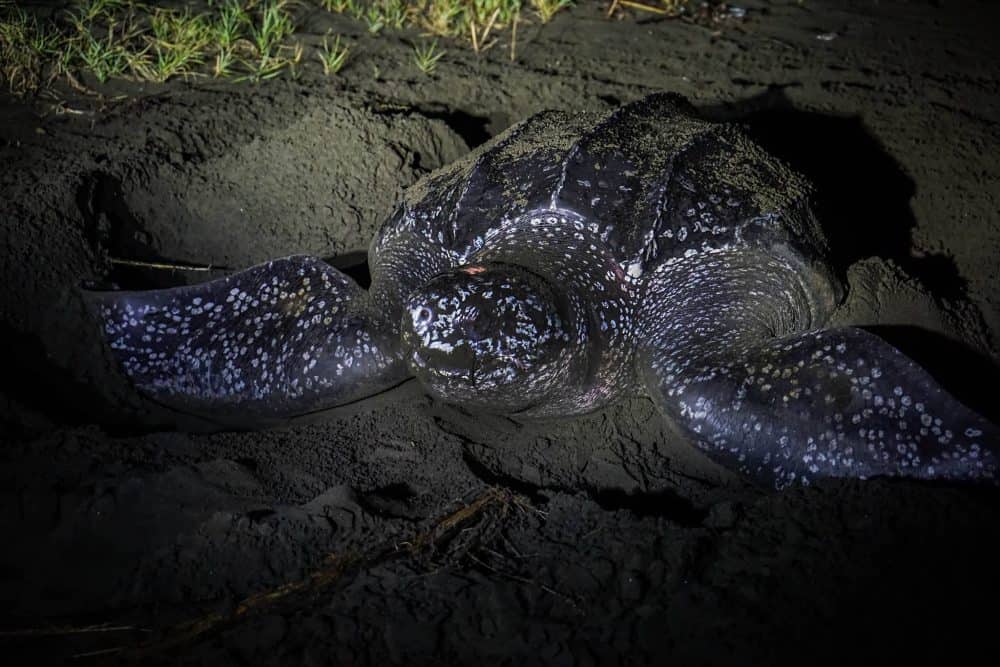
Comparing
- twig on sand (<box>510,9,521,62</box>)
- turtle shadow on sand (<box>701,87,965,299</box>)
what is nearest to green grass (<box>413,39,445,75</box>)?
twig on sand (<box>510,9,521,62</box>)

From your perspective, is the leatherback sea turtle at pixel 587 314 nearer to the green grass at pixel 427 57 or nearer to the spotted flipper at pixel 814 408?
the spotted flipper at pixel 814 408

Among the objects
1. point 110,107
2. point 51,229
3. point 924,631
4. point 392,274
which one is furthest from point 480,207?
point 110,107

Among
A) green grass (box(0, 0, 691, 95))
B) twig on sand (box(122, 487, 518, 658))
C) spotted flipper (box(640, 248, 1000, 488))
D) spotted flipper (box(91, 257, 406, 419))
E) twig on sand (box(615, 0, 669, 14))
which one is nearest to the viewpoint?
twig on sand (box(122, 487, 518, 658))

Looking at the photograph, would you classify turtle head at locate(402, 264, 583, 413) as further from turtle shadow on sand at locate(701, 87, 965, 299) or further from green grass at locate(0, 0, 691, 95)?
green grass at locate(0, 0, 691, 95)

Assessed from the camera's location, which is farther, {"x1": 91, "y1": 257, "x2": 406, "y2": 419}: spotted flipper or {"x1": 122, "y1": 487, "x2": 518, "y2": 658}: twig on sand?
{"x1": 91, "y1": 257, "x2": 406, "y2": 419}: spotted flipper

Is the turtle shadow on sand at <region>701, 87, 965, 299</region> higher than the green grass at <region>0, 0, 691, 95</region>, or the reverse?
the green grass at <region>0, 0, 691, 95</region>

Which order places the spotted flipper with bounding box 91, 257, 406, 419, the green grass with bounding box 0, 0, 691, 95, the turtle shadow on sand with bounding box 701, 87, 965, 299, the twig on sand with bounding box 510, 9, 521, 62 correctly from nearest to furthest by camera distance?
the spotted flipper with bounding box 91, 257, 406, 419, the turtle shadow on sand with bounding box 701, 87, 965, 299, the green grass with bounding box 0, 0, 691, 95, the twig on sand with bounding box 510, 9, 521, 62

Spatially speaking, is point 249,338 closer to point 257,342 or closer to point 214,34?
point 257,342

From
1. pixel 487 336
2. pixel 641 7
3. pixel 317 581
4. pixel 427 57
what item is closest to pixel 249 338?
pixel 487 336
